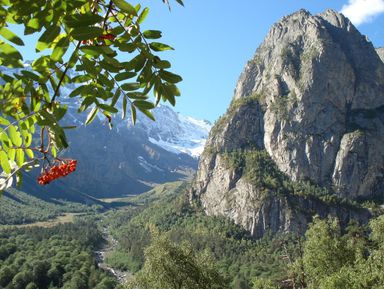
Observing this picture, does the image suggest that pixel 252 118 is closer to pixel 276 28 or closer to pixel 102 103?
pixel 276 28

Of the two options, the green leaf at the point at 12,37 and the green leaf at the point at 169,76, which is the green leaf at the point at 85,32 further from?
the green leaf at the point at 169,76

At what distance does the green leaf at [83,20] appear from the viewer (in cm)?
202

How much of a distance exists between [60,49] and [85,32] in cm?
20

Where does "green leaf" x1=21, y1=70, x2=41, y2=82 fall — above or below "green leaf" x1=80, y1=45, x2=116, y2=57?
below

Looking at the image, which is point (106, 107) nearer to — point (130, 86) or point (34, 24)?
point (130, 86)

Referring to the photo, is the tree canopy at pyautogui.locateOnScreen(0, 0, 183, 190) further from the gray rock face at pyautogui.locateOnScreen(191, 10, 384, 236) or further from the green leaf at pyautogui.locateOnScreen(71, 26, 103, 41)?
the gray rock face at pyautogui.locateOnScreen(191, 10, 384, 236)

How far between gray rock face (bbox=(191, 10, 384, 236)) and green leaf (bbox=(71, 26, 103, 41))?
14831cm

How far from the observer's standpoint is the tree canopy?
6.78ft

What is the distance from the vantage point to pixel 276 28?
7869 inches

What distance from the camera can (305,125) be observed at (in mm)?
162000

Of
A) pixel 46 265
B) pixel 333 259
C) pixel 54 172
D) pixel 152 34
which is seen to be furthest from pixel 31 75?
pixel 46 265

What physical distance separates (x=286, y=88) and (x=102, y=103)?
177m

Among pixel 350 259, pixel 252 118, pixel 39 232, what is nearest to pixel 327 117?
pixel 252 118

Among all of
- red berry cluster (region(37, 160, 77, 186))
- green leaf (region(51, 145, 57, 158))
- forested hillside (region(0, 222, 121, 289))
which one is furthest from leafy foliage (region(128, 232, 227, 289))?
forested hillside (region(0, 222, 121, 289))
